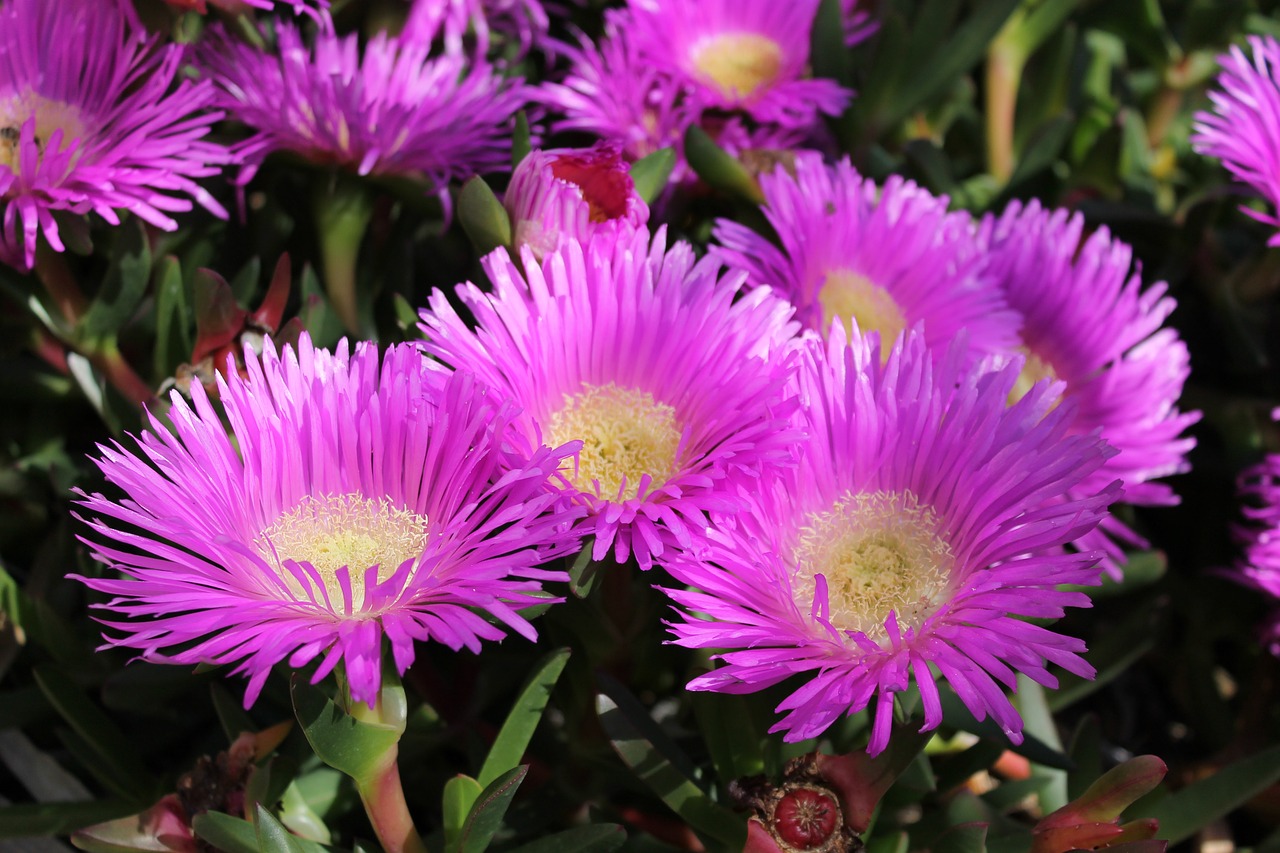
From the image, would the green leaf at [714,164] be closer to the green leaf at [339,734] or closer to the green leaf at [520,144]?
the green leaf at [520,144]

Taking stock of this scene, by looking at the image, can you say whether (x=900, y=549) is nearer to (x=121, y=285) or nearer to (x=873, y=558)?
(x=873, y=558)

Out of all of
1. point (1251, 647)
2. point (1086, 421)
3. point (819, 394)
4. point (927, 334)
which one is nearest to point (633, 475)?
point (819, 394)

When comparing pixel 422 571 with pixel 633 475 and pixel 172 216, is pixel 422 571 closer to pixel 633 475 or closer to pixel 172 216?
pixel 633 475


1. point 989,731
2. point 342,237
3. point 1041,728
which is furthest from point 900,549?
point 342,237

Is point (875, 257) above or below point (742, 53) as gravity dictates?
below

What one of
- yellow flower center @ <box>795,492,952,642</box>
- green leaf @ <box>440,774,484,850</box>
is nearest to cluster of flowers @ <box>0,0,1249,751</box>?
yellow flower center @ <box>795,492,952,642</box>

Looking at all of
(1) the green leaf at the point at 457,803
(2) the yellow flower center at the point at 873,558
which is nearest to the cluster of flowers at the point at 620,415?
(2) the yellow flower center at the point at 873,558
